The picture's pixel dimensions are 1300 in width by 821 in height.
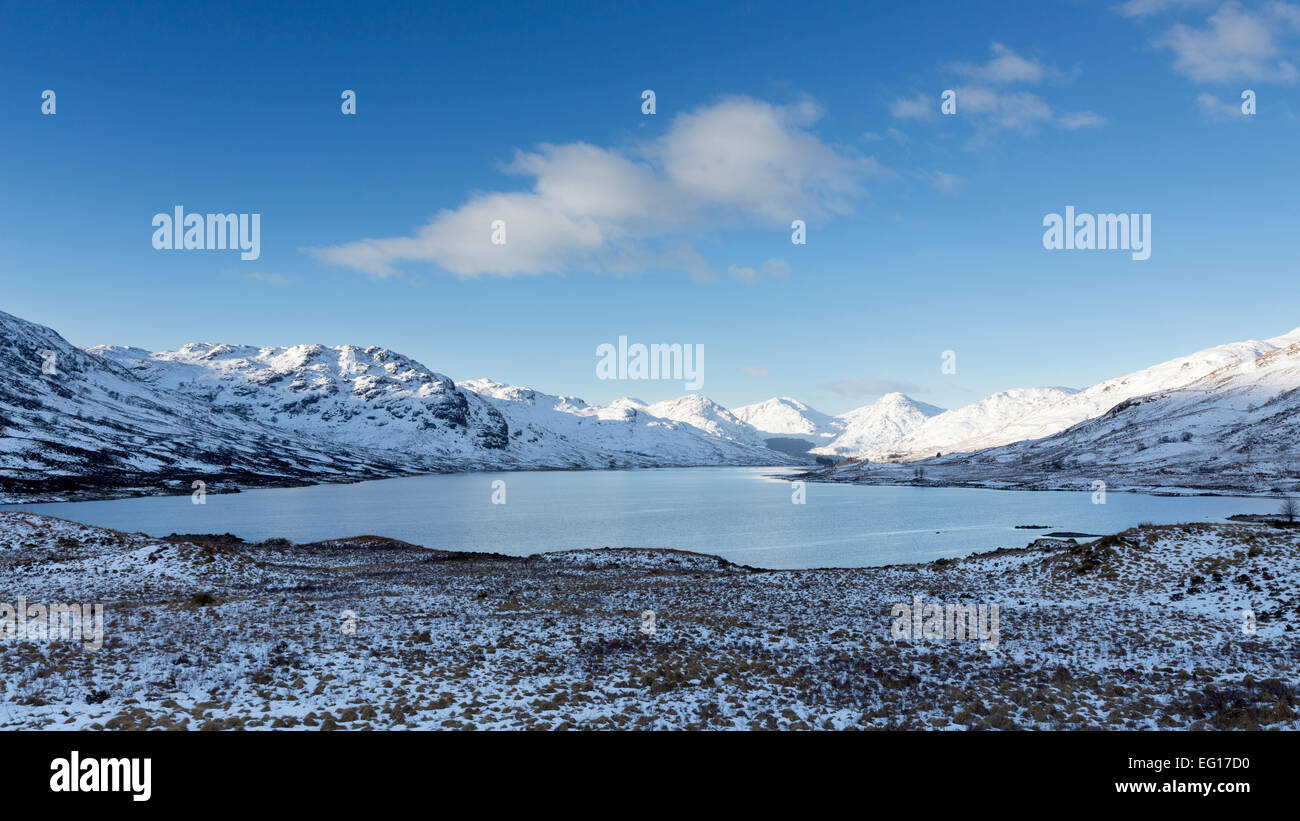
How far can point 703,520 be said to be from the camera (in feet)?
351

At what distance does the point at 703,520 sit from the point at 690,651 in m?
87.5

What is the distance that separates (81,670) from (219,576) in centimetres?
2519

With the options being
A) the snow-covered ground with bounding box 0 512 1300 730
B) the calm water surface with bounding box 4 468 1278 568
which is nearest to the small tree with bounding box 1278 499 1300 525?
the calm water surface with bounding box 4 468 1278 568

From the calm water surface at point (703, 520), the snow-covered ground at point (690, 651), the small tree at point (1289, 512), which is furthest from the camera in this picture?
the calm water surface at point (703, 520)

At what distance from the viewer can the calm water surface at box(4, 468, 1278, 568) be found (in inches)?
2878

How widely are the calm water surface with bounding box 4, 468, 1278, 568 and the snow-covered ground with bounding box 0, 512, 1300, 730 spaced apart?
1121 inches

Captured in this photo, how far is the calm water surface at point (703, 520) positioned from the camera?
2878 inches

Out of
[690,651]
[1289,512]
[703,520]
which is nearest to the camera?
[690,651]

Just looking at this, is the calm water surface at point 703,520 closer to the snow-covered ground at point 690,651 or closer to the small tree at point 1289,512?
the small tree at point 1289,512

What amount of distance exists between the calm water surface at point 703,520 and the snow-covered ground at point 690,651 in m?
28.5

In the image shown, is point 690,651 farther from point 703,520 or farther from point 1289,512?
point 703,520

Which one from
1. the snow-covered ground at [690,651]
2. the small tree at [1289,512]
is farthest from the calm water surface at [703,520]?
the snow-covered ground at [690,651]

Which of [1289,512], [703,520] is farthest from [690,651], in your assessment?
[703,520]
